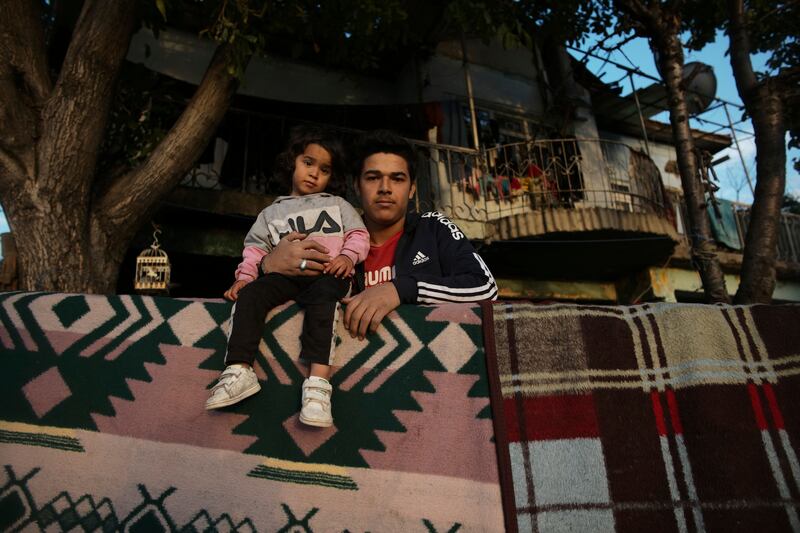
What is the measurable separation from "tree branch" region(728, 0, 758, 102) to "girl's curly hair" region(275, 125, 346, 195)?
2.94 metres

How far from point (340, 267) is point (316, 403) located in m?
0.58

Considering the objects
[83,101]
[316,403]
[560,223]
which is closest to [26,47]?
[83,101]

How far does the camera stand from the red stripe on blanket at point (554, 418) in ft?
4.61

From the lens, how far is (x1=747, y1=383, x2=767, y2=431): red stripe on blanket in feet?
4.55

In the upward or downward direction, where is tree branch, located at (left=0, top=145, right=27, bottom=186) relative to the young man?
upward

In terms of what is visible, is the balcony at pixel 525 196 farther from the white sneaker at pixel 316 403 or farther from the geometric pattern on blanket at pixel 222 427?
the white sneaker at pixel 316 403

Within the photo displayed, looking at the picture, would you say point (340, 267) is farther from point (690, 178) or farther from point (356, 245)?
point (690, 178)

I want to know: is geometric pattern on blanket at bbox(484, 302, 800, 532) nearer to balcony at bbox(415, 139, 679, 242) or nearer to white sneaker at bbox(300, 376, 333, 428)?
white sneaker at bbox(300, 376, 333, 428)

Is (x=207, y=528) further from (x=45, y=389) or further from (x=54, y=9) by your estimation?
(x=54, y=9)

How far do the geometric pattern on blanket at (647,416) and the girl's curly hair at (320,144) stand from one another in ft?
4.19

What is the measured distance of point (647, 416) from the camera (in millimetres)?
1424

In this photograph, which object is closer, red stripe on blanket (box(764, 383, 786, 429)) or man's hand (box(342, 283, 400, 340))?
Result: red stripe on blanket (box(764, 383, 786, 429))

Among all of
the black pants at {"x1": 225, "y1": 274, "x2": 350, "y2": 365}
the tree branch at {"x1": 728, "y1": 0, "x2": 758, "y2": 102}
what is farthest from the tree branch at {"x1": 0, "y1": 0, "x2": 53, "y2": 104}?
the tree branch at {"x1": 728, "y1": 0, "x2": 758, "y2": 102}

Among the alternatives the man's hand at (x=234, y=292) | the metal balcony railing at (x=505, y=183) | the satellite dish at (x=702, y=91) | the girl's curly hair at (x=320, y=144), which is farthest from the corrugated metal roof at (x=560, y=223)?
the satellite dish at (x=702, y=91)
